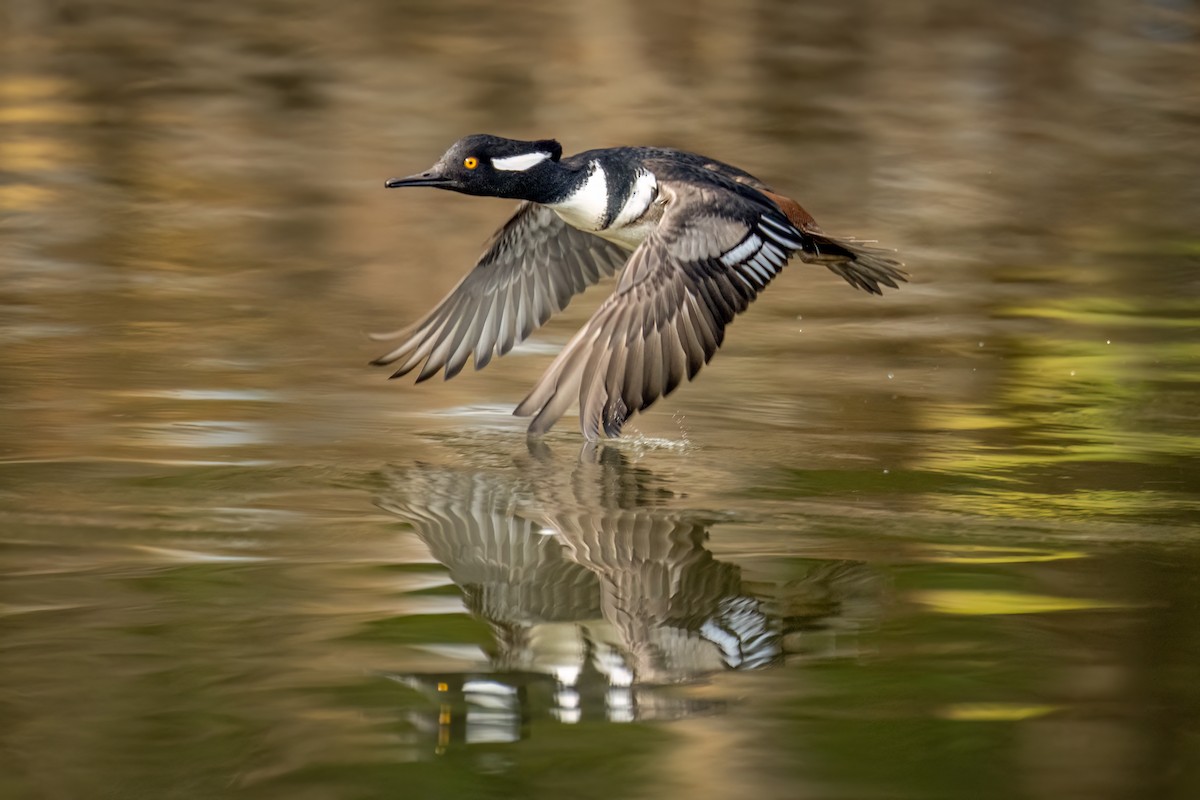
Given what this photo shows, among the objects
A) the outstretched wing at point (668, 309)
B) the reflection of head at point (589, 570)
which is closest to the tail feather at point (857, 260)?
the outstretched wing at point (668, 309)

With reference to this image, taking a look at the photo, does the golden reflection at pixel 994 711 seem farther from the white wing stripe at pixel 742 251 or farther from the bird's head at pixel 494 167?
the bird's head at pixel 494 167

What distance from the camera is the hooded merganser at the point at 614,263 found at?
293 inches

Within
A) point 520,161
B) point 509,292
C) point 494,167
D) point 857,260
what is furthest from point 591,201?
point 857,260

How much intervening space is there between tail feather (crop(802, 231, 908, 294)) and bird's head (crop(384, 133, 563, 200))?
131 cm

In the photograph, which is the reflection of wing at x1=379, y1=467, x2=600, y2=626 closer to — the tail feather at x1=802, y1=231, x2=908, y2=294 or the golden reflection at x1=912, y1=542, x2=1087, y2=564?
the golden reflection at x1=912, y1=542, x2=1087, y2=564

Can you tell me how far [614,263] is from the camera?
9789 millimetres

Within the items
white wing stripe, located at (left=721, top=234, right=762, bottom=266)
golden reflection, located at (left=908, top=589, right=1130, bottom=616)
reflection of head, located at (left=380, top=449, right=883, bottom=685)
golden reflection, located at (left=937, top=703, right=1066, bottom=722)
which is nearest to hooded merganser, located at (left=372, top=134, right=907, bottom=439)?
white wing stripe, located at (left=721, top=234, right=762, bottom=266)

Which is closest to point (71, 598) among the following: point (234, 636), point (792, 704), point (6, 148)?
point (234, 636)

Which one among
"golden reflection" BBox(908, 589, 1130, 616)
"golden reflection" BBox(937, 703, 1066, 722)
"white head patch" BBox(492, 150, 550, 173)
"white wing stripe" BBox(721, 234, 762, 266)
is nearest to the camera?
"golden reflection" BBox(937, 703, 1066, 722)

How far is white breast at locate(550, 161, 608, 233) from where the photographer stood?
8.93 metres

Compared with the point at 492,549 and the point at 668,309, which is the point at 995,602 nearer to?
the point at 492,549

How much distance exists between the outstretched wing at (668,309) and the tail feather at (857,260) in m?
0.65

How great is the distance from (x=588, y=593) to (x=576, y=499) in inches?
49.3

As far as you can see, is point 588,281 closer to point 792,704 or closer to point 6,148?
point 792,704
